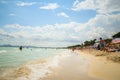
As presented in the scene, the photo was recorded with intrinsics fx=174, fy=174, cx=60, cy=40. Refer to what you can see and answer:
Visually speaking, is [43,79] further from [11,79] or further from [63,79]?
[11,79]

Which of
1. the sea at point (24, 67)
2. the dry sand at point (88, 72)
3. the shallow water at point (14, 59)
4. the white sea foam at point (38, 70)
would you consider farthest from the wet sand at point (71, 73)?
the shallow water at point (14, 59)

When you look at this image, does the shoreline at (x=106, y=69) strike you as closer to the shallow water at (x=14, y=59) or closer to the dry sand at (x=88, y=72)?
the dry sand at (x=88, y=72)

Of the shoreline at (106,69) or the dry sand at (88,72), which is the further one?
the shoreline at (106,69)

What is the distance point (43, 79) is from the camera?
29.7ft

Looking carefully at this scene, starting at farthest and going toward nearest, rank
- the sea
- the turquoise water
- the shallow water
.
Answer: the turquoise water → the shallow water → the sea

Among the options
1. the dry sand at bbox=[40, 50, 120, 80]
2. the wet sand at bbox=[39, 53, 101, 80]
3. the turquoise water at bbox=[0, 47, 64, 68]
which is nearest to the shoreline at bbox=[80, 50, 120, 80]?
the dry sand at bbox=[40, 50, 120, 80]

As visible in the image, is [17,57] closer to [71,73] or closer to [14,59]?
[14,59]

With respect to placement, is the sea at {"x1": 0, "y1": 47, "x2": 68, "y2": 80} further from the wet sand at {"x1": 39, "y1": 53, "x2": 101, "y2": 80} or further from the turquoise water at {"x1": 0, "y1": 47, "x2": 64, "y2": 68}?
the wet sand at {"x1": 39, "y1": 53, "x2": 101, "y2": 80}

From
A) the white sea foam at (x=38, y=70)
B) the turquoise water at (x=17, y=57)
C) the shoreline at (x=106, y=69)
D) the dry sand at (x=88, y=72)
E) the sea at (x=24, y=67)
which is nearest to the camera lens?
the dry sand at (x=88, y=72)

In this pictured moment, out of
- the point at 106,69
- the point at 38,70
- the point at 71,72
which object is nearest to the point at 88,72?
the point at 71,72

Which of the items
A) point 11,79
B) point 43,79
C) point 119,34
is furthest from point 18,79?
point 119,34

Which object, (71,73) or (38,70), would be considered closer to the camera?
(71,73)

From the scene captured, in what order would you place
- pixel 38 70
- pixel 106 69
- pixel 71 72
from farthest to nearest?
pixel 38 70 < pixel 106 69 < pixel 71 72

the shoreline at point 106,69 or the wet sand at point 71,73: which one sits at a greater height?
the shoreline at point 106,69
